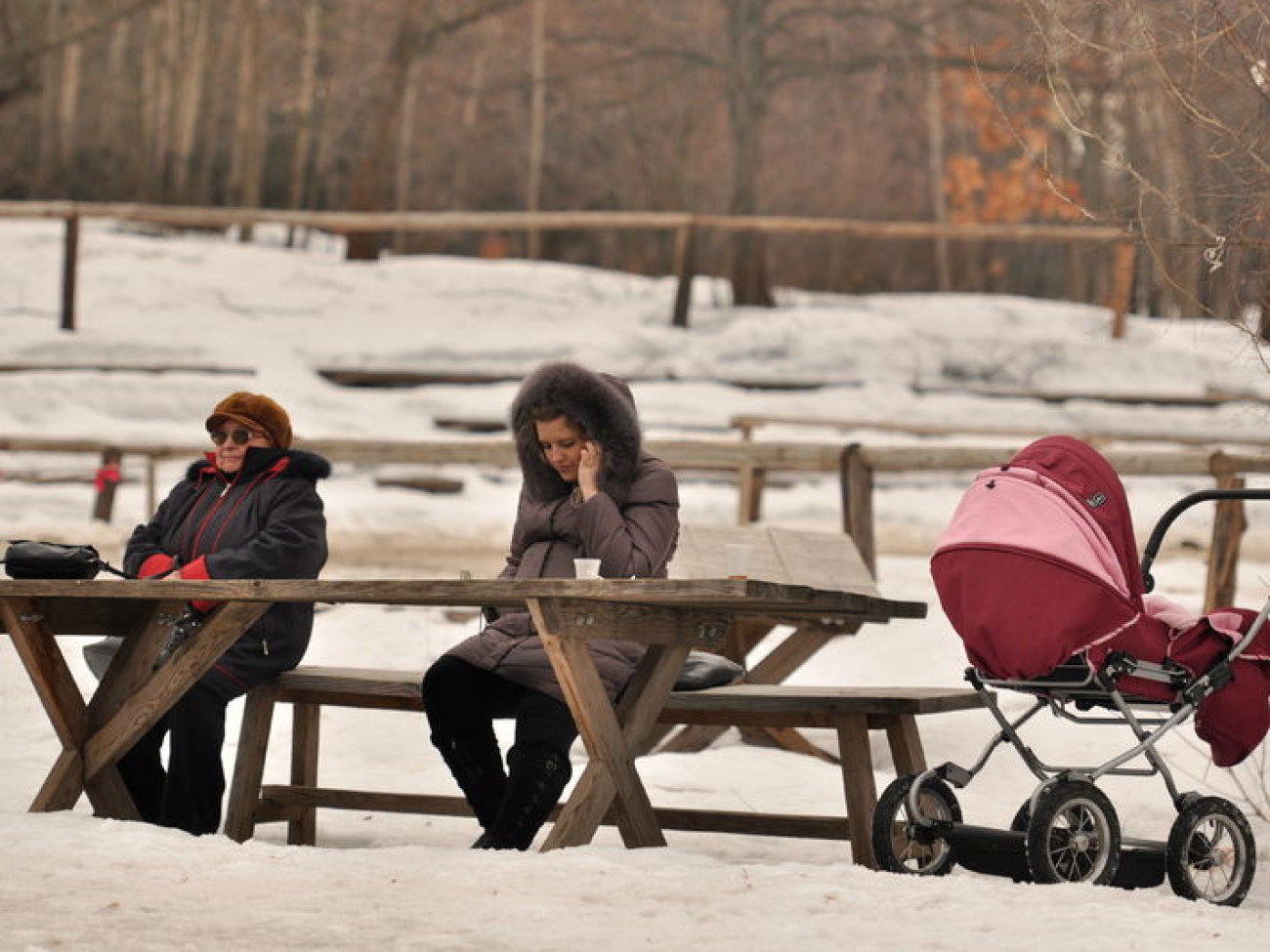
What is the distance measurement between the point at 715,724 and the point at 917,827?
776mm

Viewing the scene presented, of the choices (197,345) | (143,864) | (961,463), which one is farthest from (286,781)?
(197,345)

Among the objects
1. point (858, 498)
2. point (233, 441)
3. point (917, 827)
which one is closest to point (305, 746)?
point (233, 441)

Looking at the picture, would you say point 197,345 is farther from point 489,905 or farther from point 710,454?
point 489,905

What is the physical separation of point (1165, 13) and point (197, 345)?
1350 centimetres

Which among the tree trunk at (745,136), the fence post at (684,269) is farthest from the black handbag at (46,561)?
the tree trunk at (745,136)

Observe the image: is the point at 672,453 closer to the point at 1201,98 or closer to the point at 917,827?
the point at 1201,98

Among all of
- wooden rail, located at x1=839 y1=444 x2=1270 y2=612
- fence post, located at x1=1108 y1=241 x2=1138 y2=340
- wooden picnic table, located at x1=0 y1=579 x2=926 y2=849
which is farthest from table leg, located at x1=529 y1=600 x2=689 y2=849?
fence post, located at x1=1108 y1=241 x2=1138 y2=340

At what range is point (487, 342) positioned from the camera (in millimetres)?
18781

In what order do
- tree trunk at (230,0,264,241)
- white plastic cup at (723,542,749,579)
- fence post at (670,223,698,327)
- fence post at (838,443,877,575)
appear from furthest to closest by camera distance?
tree trunk at (230,0,264,241), fence post at (670,223,698,327), fence post at (838,443,877,575), white plastic cup at (723,542,749,579)

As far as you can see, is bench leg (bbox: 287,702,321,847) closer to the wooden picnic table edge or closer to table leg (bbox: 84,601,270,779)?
table leg (bbox: 84,601,270,779)

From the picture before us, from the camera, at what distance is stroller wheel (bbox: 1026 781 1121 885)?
14.0 feet

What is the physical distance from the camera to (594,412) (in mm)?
5215

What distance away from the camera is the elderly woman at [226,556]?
5.20 meters

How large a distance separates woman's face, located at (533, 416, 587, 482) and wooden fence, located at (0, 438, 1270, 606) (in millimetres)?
3899
